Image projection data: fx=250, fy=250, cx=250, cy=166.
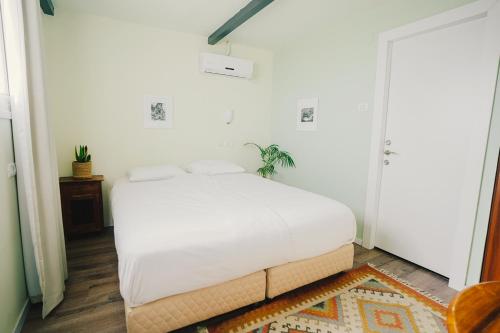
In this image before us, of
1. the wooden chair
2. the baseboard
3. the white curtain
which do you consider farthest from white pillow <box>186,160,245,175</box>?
the wooden chair

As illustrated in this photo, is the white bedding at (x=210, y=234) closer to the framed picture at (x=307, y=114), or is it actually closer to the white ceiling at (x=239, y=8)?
the framed picture at (x=307, y=114)

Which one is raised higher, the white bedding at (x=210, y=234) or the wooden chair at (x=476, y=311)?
the wooden chair at (x=476, y=311)

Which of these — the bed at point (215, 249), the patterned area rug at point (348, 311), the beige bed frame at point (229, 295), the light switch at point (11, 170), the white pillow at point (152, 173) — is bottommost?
the patterned area rug at point (348, 311)

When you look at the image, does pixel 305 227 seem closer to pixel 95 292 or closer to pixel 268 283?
pixel 268 283

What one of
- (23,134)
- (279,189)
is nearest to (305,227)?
(279,189)

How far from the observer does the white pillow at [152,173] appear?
9.16 feet

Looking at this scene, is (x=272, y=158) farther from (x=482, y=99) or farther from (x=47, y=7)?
(x=47, y=7)

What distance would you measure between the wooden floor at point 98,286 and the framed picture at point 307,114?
163 cm

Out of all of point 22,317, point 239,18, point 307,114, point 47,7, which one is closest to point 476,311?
point 22,317

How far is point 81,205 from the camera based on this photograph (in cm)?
274

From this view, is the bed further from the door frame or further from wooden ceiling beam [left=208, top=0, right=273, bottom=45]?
wooden ceiling beam [left=208, top=0, right=273, bottom=45]

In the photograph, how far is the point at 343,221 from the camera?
196 centimetres

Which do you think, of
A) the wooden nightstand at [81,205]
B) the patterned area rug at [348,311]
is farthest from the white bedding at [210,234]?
the wooden nightstand at [81,205]

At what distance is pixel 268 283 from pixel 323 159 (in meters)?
1.95
